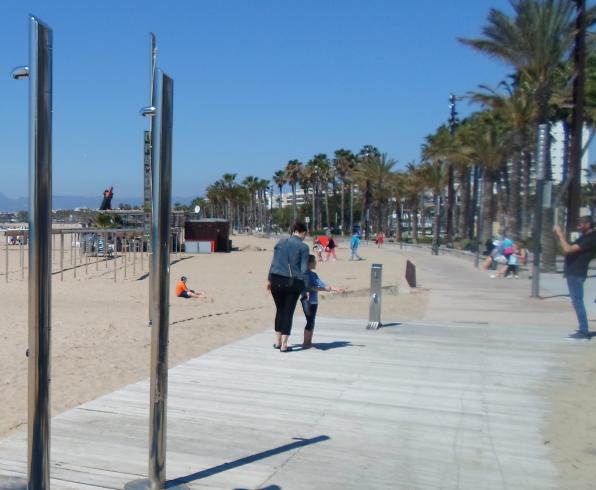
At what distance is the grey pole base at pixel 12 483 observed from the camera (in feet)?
14.4

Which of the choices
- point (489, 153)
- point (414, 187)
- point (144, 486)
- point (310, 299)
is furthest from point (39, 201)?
point (414, 187)

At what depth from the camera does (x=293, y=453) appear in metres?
5.27

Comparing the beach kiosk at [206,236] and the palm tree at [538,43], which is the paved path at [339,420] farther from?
the beach kiosk at [206,236]

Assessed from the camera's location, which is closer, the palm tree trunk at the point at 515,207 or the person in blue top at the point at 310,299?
the person in blue top at the point at 310,299

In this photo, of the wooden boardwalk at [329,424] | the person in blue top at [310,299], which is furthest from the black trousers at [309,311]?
the wooden boardwalk at [329,424]

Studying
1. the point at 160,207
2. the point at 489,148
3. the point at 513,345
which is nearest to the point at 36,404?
the point at 160,207

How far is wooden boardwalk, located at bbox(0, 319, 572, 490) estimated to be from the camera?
15.9 feet

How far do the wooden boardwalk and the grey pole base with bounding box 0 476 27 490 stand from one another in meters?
0.16

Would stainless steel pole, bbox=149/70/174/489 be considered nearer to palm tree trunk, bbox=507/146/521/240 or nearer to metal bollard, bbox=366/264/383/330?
metal bollard, bbox=366/264/383/330

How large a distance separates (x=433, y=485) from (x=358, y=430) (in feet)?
4.10

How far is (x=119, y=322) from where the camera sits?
1284 centimetres

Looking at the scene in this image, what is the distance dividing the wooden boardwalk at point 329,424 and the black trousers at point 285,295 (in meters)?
0.42

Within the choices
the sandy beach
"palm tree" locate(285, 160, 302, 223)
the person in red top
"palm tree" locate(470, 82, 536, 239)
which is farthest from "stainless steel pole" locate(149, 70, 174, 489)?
"palm tree" locate(285, 160, 302, 223)

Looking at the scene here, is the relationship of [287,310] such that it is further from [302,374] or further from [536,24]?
[536,24]
